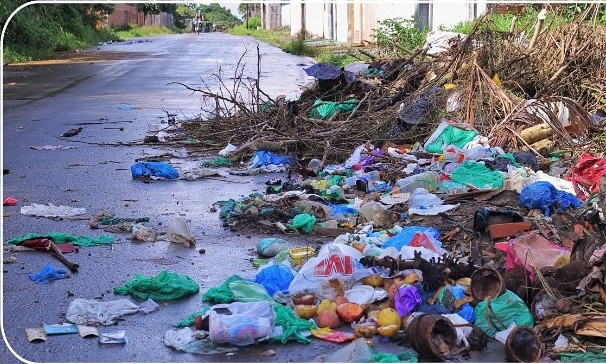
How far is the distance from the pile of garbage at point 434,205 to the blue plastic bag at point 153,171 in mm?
715

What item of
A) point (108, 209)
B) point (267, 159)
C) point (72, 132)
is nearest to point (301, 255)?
point (108, 209)

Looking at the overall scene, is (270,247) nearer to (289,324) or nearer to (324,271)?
(324,271)

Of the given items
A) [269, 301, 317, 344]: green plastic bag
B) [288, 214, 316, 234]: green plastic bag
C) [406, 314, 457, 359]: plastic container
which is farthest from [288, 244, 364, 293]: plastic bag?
[288, 214, 316, 234]: green plastic bag

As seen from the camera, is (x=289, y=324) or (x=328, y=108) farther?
(x=328, y=108)

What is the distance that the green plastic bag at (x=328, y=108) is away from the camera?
32.0ft

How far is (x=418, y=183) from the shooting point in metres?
6.80

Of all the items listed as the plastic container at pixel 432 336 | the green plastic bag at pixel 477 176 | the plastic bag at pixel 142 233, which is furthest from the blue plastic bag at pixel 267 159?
the plastic container at pixel 432 336

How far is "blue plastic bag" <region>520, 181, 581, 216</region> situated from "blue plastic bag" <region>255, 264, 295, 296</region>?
7.74 feet

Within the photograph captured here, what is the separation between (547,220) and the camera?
18.9 feet

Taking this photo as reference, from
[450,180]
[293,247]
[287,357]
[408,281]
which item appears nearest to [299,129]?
[450,180]

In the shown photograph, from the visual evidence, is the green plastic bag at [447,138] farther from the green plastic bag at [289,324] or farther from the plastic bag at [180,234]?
the green plastic bag at [289,324]

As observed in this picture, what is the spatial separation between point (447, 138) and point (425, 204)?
2.49 meters

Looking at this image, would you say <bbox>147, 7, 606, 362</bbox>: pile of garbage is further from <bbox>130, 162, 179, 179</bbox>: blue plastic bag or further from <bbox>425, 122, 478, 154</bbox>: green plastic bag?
<bbox>130, 162, 179, 179</bbox>: blue plastic bag

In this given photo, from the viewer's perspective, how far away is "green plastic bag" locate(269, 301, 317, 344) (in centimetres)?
383
